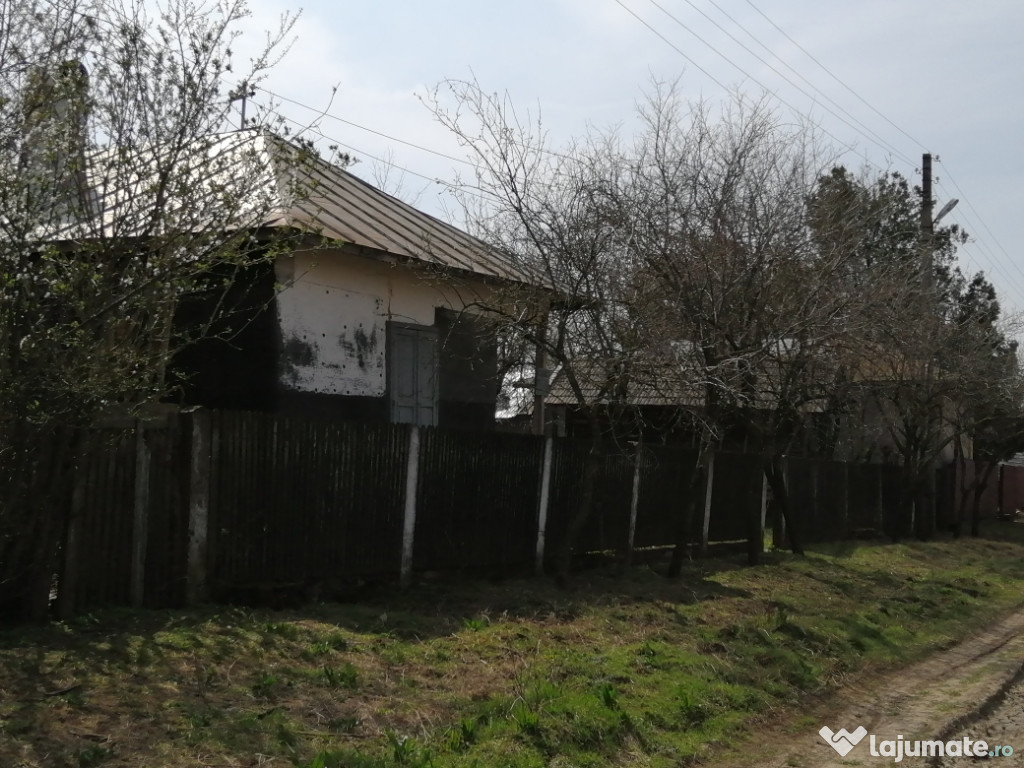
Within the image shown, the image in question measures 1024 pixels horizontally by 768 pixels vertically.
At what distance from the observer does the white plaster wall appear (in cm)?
1146

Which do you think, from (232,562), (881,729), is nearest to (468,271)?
(232,562)

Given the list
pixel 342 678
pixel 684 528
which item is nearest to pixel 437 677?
pixel 342 678

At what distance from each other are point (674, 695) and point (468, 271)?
6.28m

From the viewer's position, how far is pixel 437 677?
7.34 m

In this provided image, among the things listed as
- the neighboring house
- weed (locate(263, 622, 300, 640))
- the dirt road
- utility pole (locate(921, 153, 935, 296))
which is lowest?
the dirt road

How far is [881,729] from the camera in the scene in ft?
24.9

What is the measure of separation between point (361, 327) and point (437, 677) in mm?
5903

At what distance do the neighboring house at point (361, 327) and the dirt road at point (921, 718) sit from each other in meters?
5.71

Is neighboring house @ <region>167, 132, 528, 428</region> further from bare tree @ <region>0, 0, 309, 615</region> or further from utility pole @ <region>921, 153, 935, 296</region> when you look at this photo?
utility pole @ <region>921, 153, 935, 296</region>

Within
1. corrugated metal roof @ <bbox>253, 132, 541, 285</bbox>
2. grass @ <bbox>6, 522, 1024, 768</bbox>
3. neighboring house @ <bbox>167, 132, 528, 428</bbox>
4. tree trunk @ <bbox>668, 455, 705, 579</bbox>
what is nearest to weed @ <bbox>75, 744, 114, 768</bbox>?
grass @ <bbox>6, 522, 1024, 768</bbox>

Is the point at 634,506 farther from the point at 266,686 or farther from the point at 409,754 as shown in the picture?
the point at 409,754

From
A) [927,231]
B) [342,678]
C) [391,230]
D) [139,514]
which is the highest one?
[927,231]

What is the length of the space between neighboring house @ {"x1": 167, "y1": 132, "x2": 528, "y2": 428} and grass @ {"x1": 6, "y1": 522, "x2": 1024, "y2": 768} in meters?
2.92

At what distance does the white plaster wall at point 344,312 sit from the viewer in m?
11.5
